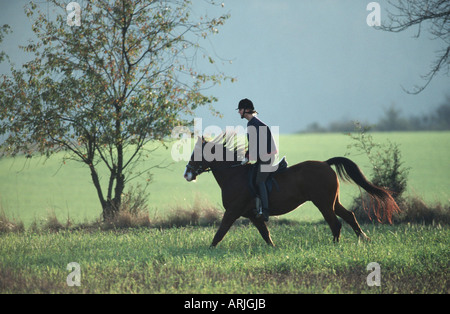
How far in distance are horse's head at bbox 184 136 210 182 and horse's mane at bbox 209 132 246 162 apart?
269 millimetres

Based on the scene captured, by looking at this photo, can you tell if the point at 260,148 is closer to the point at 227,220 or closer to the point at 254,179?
the point at 254,179

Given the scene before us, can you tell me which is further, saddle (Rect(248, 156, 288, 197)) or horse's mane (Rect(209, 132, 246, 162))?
horse's mane (Rect(209, 132, 246, 162))

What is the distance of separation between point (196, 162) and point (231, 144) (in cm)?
86

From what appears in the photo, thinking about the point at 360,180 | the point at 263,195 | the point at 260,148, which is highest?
the point at 260,148

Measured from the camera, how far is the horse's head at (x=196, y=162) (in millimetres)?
9773

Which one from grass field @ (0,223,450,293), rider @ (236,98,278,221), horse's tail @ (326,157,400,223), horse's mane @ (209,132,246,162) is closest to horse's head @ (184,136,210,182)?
horse's mane @ (209,132,246,162)

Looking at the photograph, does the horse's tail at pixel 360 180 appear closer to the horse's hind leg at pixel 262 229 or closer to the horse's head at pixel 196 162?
the horse's hind leg at pixel 262 229

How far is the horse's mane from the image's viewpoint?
9.95 m

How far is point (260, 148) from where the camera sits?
9.49 metres

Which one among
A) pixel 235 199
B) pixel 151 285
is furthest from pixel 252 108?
pixel 151 285

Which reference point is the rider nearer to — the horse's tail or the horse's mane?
the horse's mane

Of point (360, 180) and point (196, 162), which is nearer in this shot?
point (196, 162)

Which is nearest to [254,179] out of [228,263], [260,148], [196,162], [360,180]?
[260,148]
